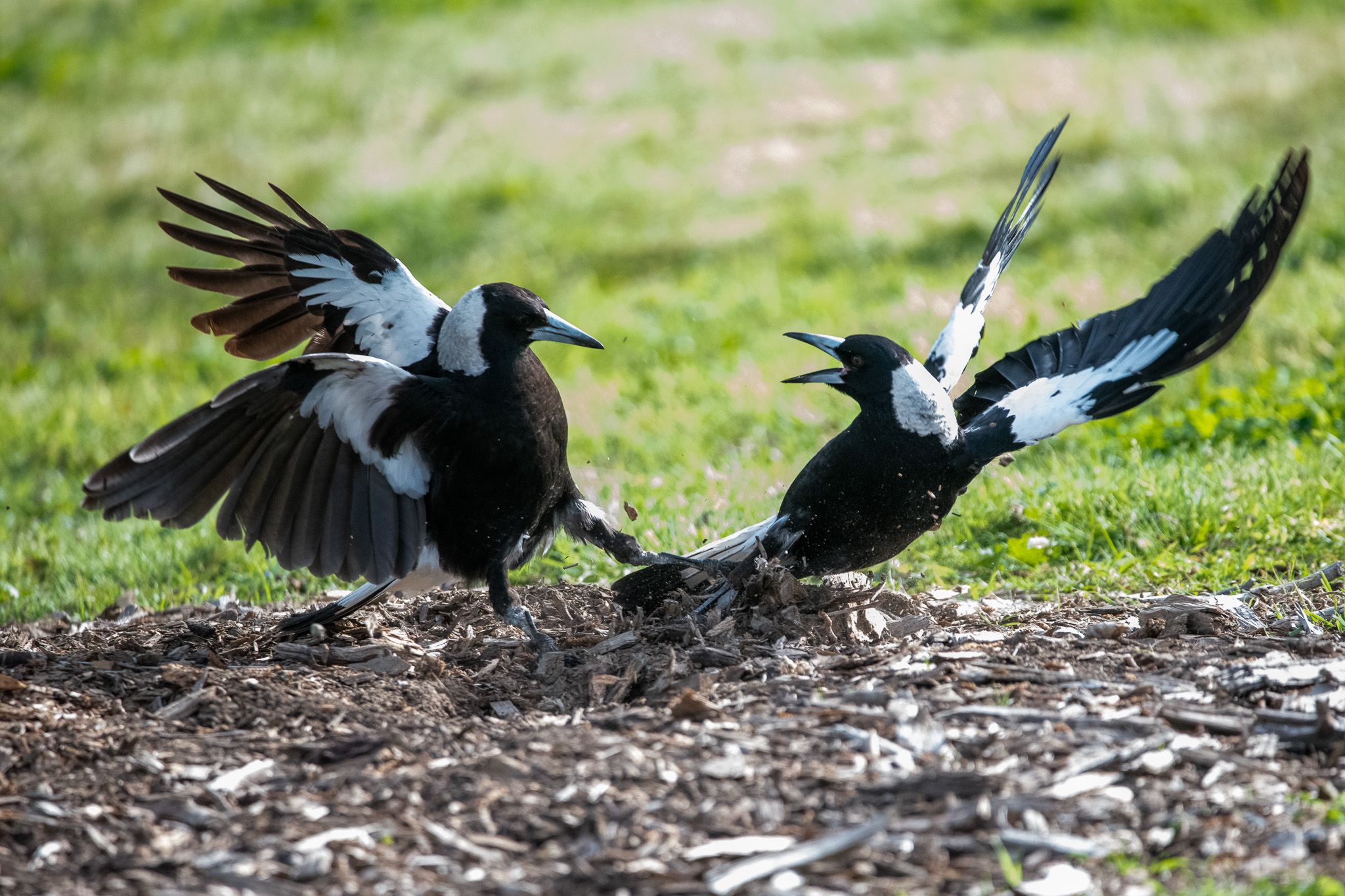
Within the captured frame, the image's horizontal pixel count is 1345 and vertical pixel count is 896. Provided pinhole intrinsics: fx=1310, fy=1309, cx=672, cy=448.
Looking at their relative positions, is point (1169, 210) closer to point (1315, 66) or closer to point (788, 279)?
point (788, 279)

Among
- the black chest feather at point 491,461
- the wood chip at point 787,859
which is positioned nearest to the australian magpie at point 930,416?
the black chest feather at point 491,461

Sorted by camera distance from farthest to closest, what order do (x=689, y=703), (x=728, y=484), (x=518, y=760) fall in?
(x=728, y=484), (x=689, y=703), (x=518, y=760)

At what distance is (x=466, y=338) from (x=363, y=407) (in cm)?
43

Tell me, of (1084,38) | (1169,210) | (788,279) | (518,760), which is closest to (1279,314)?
(1169,210)

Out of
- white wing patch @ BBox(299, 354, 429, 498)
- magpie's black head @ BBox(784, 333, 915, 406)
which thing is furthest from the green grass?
white wing patch @ BBox(299, 354, 429, 498)

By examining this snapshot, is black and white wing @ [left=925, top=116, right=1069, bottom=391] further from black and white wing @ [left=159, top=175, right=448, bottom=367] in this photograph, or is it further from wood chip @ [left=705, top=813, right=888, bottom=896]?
wood chip @ [left=705, top=813, right=888, bottom=896]

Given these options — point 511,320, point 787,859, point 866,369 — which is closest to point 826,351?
point 866,369

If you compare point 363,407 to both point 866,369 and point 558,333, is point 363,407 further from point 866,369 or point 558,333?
point 866,369

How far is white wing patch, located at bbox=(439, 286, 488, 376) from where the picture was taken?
173 inches

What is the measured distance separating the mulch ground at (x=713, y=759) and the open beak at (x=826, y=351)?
2.34 feet

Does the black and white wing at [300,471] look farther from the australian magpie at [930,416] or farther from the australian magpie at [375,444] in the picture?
the australian magpie at [930,416]

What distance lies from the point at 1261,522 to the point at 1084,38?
471 inches

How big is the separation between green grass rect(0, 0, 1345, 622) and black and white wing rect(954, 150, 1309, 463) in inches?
28.0

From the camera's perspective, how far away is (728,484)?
6.13m
